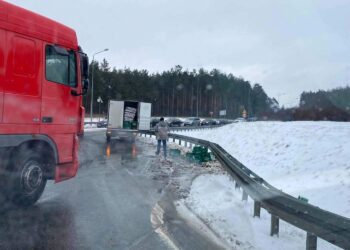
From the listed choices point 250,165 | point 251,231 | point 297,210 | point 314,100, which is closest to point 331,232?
point 297,210

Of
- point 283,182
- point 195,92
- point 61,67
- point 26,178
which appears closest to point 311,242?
point 26,178

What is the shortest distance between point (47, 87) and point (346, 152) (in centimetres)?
1000

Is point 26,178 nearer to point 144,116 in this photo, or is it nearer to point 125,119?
point 125,119

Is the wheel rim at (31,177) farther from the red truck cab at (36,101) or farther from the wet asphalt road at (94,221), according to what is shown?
the wet asphalt road at (94,221)

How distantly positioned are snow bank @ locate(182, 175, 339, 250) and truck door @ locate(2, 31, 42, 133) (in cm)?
330

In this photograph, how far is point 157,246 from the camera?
5.86m

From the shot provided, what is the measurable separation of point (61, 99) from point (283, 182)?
24.6 feet

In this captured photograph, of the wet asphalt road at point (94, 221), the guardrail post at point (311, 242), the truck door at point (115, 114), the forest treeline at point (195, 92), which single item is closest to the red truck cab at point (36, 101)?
the wet asphalt road at point (94, 221)

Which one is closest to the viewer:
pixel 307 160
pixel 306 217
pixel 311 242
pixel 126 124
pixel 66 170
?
pixel 311 242

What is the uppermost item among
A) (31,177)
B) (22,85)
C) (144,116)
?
(22,85)

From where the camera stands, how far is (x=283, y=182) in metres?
12.8

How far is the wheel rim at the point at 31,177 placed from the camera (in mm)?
7516

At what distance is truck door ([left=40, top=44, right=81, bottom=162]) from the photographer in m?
7.75

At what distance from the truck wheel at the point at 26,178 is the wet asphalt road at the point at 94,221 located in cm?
21
